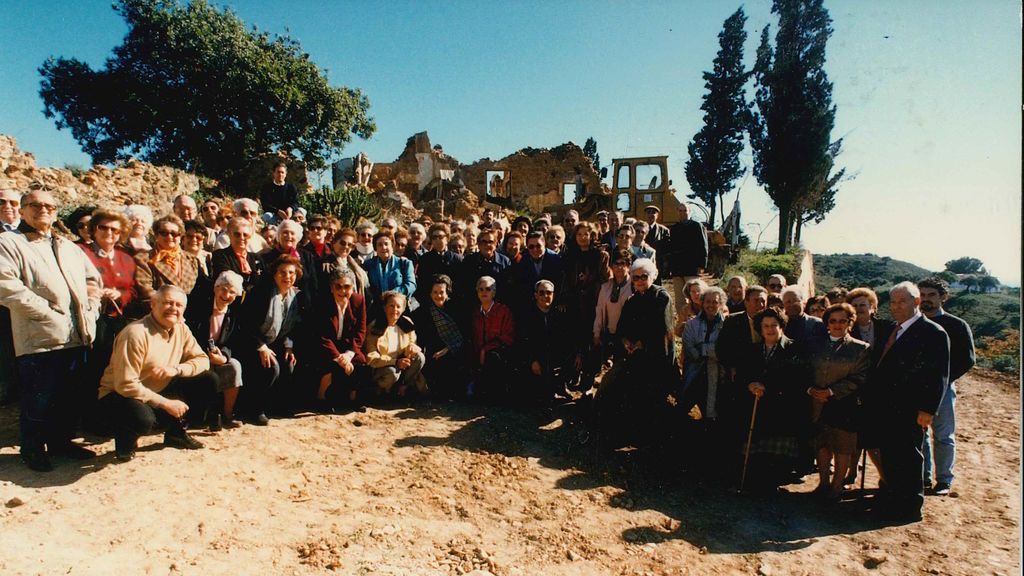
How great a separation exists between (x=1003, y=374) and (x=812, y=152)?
12.8 meters

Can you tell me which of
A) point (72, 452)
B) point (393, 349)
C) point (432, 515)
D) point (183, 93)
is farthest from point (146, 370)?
point (183, 93)

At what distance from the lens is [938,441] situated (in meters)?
4.62

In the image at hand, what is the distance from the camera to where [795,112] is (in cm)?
2131

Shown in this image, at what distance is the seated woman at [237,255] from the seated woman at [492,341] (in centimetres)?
223

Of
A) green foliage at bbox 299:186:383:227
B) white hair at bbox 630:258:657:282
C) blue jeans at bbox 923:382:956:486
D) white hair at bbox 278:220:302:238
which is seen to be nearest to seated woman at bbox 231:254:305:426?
white hair at bbox 278:220:302:238

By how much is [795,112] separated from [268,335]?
23044 mm

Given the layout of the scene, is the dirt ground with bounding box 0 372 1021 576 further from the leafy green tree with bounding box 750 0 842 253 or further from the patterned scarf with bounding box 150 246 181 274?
the leafy green tree with bounding box 750 0 842 253

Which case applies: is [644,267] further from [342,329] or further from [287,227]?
[287,227]

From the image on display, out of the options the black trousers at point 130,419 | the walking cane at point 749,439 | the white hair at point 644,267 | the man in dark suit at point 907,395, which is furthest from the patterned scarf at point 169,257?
the man in dark suit at point 907,395

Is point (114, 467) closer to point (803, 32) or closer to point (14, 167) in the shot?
point (14, 167)

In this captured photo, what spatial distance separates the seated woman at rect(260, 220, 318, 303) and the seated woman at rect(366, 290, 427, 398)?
2.27 ft

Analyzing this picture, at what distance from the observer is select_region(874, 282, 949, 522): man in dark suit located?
3896 millimetres

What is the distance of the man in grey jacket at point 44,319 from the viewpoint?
3320 mm

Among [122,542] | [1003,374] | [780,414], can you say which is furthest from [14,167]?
[1003,374]
